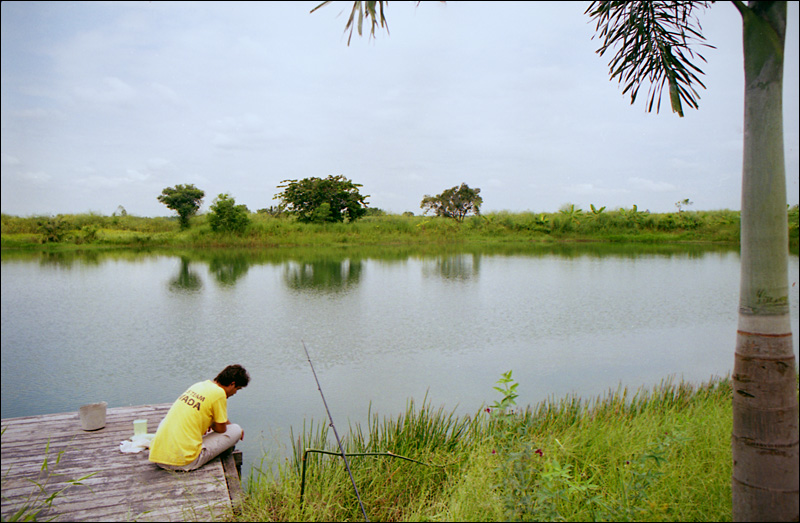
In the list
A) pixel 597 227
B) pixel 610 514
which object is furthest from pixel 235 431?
pixel 597 227

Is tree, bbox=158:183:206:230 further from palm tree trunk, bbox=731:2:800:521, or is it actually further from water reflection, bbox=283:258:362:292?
palm tree trunk, bbox=731:2:800:521

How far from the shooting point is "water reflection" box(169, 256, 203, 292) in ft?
50.5

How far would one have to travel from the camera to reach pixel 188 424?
3408 mm

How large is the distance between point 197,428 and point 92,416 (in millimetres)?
1291

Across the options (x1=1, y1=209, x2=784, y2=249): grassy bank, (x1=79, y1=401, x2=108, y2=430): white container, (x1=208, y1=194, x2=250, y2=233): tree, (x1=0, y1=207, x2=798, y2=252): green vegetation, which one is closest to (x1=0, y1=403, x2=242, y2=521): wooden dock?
(x1=79, y1=401, x2=108, y2=430): white container

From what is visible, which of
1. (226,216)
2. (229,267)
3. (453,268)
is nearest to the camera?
(229,267)

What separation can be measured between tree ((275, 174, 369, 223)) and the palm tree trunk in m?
33.2

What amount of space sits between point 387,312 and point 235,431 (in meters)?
8.25

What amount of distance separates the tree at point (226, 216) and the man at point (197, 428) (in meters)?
29.7

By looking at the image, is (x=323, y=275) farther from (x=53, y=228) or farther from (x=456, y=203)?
(x=456, y=203)

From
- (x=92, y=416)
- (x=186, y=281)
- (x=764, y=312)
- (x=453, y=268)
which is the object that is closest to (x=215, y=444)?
(x=92, y=416)

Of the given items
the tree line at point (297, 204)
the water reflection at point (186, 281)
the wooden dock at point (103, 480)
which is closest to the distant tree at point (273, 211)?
the tree line at point (297, 204)

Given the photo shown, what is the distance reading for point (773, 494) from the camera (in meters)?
1.96

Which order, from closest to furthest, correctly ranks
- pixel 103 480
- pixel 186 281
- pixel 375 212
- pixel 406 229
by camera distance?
pixel 103 480 < pixel 186 281 < pixel 406 229 < pixel 375 212
